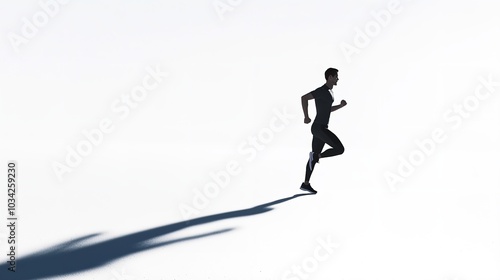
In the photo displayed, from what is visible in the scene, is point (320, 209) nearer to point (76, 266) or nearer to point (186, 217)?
point (186, 217)

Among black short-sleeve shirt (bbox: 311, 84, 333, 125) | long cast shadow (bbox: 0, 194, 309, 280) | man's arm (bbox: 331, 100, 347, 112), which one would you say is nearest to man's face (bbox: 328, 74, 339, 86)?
black short-sleeve shirt (bbox: 311, 84, 333, 125)

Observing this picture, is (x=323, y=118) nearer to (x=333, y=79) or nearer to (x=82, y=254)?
(x=333, y=79)

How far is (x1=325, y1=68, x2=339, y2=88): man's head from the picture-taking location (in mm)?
10312

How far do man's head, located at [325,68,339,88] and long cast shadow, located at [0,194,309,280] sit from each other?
2.95 meters

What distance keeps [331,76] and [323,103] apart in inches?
16.4

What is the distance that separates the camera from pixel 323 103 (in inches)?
Answer: 408

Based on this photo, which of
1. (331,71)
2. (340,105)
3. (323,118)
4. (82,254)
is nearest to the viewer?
(82,254)

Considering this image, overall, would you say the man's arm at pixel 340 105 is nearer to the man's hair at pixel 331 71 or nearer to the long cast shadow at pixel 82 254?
the man's hair at pixel 331 71

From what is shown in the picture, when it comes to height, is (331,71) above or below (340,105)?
above

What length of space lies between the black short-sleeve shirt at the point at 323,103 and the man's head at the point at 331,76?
0.09 m

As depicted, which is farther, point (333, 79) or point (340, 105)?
point (340, 105)

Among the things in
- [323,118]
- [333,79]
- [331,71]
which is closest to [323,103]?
[323,118]

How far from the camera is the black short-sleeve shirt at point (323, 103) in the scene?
10.3 m

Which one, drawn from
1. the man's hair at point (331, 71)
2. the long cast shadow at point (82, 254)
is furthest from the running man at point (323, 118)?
the long cast shadow at point (82, 254)
